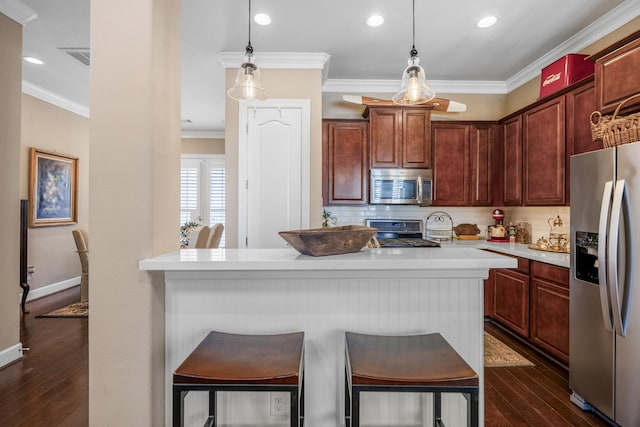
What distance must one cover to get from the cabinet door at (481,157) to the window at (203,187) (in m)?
4.90

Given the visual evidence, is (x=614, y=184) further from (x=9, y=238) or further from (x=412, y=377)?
(x=9, y=238)

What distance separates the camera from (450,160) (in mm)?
4039

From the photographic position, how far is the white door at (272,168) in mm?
3492

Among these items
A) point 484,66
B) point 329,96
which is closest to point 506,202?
point 484,66

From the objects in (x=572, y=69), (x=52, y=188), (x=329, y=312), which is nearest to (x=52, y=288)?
(x=52, y=188)

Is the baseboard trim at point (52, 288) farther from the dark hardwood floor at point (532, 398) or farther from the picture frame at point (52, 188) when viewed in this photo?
the dark hardwood floor at point (532, 398)

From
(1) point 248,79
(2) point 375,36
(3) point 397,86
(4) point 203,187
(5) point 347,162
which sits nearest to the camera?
(1) point 248,79

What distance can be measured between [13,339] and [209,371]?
9.06 feet

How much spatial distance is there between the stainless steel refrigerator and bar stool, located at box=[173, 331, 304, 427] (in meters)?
1.75

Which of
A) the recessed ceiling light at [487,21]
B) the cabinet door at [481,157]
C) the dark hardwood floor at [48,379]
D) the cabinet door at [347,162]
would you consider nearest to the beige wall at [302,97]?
the cabinet door at [347,162]

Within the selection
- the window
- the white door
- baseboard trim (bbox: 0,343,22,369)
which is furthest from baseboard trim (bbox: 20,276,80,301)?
the white door

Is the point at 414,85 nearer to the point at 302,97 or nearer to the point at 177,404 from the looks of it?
the point at 302,97

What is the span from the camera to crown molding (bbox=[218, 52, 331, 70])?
3428 millimetres

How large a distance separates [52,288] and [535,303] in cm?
596
